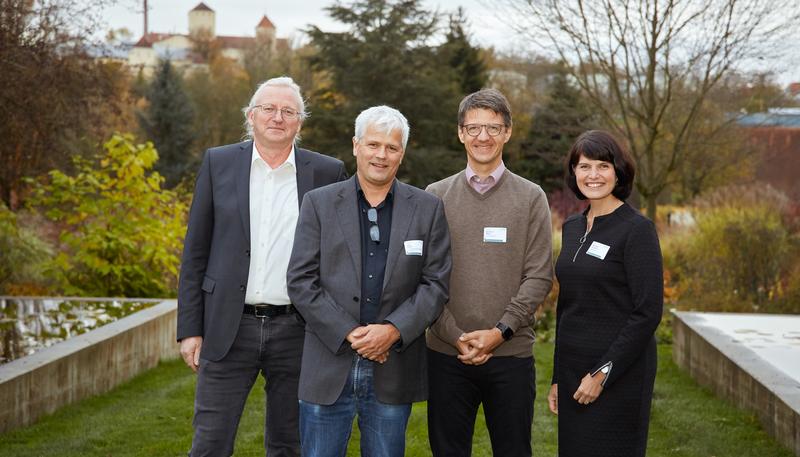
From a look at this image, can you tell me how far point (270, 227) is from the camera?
152 inches

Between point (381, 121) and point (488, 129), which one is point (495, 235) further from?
point (381, 121)

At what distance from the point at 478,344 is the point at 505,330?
12 cm

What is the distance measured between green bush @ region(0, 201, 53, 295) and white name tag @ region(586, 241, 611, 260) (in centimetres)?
968

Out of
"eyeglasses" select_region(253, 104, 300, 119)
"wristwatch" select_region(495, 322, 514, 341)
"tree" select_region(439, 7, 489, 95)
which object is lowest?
"wristwatch" select_region(495, 322, 514, 341)

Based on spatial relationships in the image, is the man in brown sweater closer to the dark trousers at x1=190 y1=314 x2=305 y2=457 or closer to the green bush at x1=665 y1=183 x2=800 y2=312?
the dark trousers at x1=190 y1=314 x2=305 y2=457

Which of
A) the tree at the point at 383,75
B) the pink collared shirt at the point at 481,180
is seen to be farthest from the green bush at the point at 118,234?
the tree at the point at 383,75

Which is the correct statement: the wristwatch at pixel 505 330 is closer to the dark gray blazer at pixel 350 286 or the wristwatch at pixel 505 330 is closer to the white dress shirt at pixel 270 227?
the dark gray blazer at pixel 350 286

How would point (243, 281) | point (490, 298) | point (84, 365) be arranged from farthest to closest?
1. point (84, 365)
2. point (243, 281)
3. point (490, 298)

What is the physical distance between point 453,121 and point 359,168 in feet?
96.4

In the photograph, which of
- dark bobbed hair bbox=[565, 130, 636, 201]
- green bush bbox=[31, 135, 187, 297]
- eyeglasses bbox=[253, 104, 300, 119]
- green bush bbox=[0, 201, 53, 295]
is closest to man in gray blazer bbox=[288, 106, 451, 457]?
eyeglasses bbox=[253, 104, 300, 119]

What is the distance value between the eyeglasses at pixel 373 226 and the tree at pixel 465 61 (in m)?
30.8

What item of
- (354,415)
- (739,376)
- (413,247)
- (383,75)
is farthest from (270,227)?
(383,75)

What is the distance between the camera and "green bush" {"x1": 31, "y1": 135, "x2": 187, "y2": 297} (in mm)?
11075

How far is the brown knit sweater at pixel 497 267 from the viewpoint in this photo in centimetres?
367
